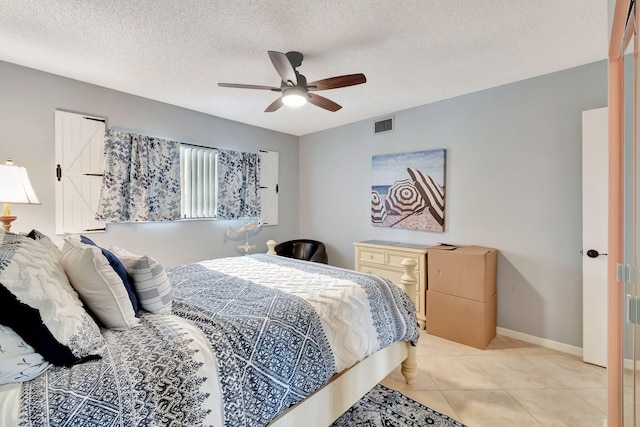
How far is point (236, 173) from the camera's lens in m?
4.19

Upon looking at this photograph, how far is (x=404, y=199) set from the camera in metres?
Result: 3.71

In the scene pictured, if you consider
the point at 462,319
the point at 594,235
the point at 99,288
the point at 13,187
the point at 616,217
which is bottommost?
the point at 462,319

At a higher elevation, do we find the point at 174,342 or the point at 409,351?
the point at 174,342

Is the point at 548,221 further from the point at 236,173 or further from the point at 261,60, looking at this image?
the point at 236,173

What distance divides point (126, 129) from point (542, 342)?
478 centimetres

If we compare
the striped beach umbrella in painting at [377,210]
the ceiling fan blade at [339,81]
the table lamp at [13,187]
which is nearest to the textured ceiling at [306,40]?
the ceiling fan blade at [339,81]

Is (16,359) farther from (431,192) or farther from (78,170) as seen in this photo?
(431,192)

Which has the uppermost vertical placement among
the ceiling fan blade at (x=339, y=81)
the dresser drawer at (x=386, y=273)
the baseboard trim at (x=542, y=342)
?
the ceiling fan blade at (x=339, y=81)

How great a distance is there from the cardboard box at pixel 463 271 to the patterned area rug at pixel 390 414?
1.27m

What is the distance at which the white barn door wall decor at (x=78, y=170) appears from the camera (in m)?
2.82

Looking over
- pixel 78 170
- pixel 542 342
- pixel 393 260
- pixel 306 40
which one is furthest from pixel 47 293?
pixel 542 342

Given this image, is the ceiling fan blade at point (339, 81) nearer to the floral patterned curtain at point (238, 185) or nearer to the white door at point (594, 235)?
the white door at point (594, 235)

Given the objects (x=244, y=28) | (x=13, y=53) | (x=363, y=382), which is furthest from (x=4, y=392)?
(x=13, y=53)

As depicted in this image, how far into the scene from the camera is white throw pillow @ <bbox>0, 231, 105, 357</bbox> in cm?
95
